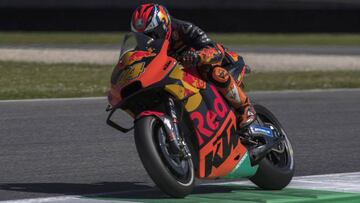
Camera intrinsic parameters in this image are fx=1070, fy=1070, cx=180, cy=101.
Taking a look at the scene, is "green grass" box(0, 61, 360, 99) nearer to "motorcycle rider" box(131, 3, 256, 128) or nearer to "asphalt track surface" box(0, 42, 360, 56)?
"asphalt track surface" box(0, 42, 360, 56)

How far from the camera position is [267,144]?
24.2 feet

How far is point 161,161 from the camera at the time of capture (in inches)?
255

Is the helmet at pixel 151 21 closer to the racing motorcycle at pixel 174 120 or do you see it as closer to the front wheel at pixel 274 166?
the racing motorcycle at pixel 174 120

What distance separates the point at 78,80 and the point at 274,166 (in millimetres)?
12665

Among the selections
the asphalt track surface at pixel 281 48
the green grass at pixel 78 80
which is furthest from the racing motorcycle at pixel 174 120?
the asphalt track surface at pixel 281 48

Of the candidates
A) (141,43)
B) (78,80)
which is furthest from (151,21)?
(78,80)

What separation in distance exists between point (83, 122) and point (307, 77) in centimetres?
981

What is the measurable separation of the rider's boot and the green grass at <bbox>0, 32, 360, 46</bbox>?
1039 inches

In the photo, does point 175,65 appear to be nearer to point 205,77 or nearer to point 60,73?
point 205,77

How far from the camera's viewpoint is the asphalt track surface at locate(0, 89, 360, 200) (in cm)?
808

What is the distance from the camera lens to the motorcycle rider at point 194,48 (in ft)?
22.0

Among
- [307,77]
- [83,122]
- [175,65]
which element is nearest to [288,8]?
[307,77]

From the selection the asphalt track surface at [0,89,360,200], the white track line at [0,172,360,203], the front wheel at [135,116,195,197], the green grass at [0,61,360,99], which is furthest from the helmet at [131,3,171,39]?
the green grass at [0,61,360,99]

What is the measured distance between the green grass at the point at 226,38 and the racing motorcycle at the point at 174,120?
87.4 ft
